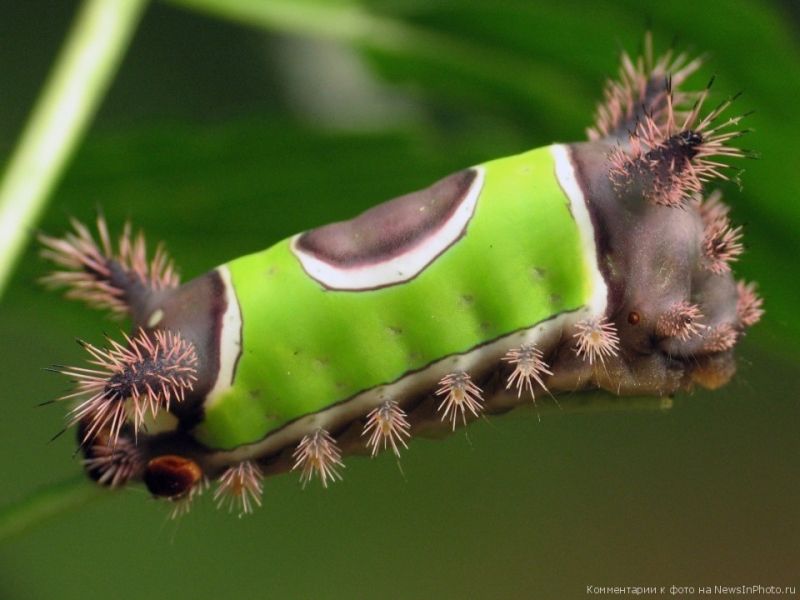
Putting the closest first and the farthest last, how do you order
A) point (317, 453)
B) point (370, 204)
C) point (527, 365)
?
1. point (527, 365)
2. point (317, 453)
3. point (370, 204)

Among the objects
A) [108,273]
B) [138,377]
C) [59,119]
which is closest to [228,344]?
[138,377]

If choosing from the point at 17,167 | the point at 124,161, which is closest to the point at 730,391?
the point at 124,161

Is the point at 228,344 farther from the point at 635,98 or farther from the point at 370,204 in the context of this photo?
the point at 370,204

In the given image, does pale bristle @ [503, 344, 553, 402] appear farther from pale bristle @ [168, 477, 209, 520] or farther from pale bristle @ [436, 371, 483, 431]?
pale bristle @ [168, 477, 209, 520]

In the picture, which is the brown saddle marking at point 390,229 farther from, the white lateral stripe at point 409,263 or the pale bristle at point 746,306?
the pale bristle at point 746,306

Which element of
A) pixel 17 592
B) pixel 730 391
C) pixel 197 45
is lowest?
pixel 17 592

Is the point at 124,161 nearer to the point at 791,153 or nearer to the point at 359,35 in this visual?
the point at 359,35

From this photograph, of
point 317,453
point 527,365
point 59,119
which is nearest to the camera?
point 527,365
